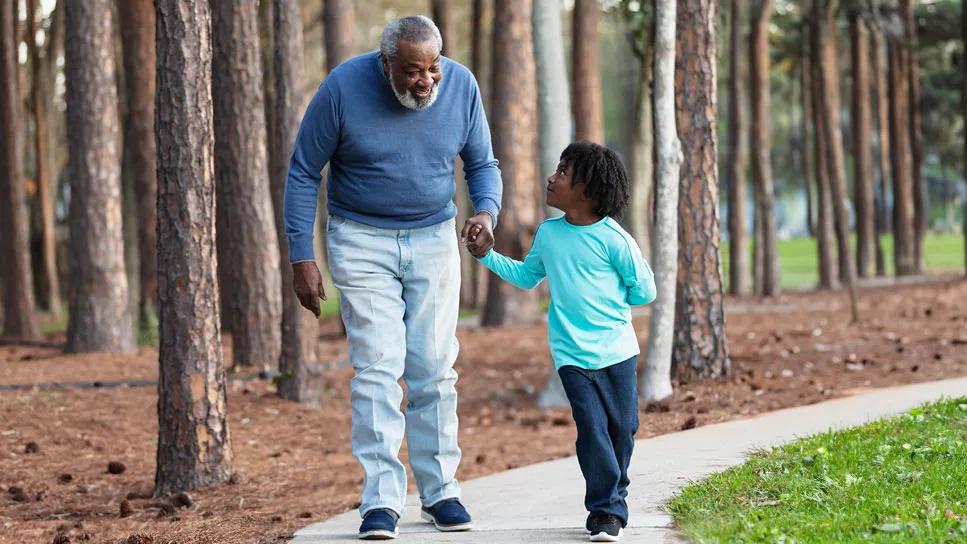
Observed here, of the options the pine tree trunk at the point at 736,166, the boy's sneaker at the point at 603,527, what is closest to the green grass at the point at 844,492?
the boy's sneaker at the point at 603,527

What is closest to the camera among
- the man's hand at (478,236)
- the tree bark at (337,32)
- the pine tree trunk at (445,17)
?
the man's hand at (478,236)

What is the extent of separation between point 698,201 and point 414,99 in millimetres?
6100

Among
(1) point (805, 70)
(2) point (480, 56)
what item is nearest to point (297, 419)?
(2) point (480, 56)

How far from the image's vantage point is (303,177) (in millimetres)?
6031

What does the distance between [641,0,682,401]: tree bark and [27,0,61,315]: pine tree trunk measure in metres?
19.1

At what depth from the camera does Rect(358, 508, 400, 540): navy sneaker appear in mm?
5961

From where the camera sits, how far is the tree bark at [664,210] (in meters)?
11.0

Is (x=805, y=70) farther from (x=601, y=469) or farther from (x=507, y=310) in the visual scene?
(x=601, y=469)

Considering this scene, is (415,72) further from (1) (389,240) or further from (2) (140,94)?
(2) (140,94)

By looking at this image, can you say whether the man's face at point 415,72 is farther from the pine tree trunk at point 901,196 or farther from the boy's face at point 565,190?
the pine tree trunk at point 901,196

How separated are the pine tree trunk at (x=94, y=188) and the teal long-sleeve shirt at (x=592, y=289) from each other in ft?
35.4

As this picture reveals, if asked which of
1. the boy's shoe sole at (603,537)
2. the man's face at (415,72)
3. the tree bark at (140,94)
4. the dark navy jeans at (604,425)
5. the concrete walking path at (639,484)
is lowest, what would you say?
the concrete walking path at (639,484)

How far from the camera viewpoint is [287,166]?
12.0 m

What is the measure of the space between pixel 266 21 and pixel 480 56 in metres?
4.97
